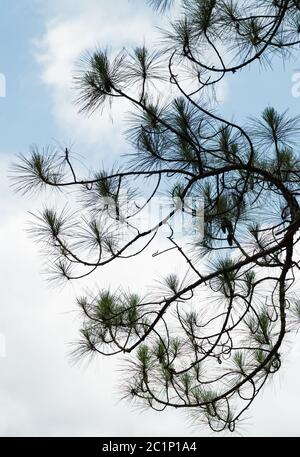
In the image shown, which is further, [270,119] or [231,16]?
[270,119]

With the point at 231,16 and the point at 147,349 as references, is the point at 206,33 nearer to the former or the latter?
the point at 231,16

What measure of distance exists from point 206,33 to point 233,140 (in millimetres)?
319

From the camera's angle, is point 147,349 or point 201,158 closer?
point 201,158

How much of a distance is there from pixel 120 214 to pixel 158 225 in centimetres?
22

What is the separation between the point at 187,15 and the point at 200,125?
11.7 inches

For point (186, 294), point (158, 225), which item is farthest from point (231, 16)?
point (186, 294)

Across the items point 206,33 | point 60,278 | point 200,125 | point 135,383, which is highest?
point 206,33

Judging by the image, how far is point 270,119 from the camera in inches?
85.1

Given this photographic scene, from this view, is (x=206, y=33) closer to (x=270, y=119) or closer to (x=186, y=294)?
(x=270, y=119)

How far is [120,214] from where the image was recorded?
2174 mm

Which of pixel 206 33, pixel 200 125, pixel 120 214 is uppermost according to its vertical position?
pixel 206 33

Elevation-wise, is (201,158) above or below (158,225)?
above

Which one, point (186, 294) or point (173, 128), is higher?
point (173, 128)

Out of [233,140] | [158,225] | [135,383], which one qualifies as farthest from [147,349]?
[233,140]
